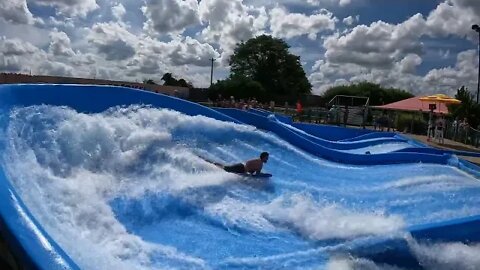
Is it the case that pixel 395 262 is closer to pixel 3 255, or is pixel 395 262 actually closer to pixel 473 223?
pixel 473 223

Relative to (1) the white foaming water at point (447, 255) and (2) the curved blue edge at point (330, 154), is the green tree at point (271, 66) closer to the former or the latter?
(2) the curved blue edge at point (330, 154)

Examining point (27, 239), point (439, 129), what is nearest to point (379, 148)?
point (439, 129)

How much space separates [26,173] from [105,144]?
2.24 m

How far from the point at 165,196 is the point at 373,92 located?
155 feet

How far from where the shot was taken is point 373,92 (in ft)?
166

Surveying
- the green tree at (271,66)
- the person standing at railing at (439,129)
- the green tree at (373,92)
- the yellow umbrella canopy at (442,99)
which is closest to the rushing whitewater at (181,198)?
the person standing at railing at (439,129)

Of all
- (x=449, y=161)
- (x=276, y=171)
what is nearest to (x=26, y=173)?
(x=276, y=171)

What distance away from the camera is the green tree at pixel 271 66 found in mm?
48594

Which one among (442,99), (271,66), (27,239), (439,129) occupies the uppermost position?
(271,66)

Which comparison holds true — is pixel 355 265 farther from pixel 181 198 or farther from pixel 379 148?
pixel 379 148

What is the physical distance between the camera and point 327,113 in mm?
19719

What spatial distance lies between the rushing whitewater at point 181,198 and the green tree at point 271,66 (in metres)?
39.3

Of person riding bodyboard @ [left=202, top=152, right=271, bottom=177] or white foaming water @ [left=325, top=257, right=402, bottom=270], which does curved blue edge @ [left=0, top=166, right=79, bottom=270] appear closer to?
white foaming water @ [left=325, top=257, right=402, bottom=270]

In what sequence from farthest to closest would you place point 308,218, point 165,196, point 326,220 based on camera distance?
1. point 165,196
2. point 308,218
3. point 326,220
